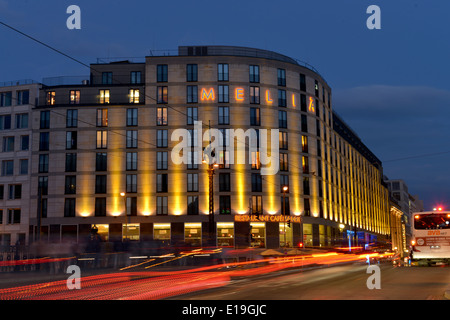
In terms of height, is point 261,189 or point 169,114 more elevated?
point 169,114

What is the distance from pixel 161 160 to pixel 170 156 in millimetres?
1371

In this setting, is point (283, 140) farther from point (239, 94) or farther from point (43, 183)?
point (43, 183)

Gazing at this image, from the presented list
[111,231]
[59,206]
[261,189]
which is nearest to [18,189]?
[59,206]

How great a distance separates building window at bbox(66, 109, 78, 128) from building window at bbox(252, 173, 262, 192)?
85.3ft

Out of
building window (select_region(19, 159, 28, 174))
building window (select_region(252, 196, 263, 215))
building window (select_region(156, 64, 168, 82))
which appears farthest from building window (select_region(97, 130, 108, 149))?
building window (select_region(252, 196, 263, 215))

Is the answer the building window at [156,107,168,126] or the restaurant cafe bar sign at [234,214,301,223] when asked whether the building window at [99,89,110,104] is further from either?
the restaurant cafe bar sign at [234,214,301,223]

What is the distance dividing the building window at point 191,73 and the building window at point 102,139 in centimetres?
1387

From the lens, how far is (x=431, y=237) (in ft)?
103

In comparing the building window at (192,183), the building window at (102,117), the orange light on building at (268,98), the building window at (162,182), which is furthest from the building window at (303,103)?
the building window at (102,117)

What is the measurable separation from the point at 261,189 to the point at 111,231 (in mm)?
21270

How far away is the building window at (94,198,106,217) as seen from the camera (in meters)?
73.6
